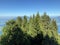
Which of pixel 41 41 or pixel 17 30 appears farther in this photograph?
pixel 41 41

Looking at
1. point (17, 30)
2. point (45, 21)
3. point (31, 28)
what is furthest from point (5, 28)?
point (45, 21)

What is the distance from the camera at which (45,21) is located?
31.4 m

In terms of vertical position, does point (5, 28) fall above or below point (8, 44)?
above

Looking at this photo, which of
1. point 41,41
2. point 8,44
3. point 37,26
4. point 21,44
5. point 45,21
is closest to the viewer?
point 8,44

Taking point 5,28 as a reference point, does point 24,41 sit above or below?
below

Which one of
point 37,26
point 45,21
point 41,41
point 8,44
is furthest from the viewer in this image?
point 45,21

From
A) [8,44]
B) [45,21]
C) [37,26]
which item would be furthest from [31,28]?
[45,21]

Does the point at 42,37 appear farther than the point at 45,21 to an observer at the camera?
No

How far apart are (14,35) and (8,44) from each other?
92 cm

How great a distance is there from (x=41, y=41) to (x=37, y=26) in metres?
3.43

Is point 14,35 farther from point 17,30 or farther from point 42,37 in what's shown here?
point 42,37

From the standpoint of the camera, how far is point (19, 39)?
14836mm

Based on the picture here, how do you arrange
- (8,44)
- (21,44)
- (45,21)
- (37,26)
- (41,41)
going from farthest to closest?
(45,21)
(37,26)
(41,41)
(21,44)
(8,44)

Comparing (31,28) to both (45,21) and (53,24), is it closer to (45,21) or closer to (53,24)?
(45,21)
